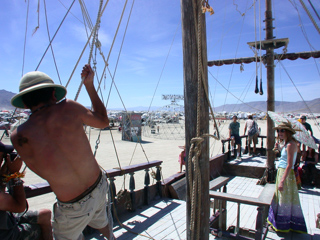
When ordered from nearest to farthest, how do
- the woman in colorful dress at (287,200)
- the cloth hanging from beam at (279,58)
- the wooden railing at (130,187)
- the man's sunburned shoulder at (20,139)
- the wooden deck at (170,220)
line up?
the man's sunburned shoulder at (20,139)
the wooden railing at (130,187)
the wooden deck at (170,220)
the woman in colorful dress at (287,200)
the cloth hanging from beam at (279,58)

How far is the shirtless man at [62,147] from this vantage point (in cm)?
154

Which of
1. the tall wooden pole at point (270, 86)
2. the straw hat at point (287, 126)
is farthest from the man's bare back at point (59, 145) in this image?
the tall wooden pole at point (270, 86)

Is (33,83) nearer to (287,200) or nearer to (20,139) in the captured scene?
(20,139)

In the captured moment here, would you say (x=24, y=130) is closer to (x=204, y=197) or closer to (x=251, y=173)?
(x=204, y=197)

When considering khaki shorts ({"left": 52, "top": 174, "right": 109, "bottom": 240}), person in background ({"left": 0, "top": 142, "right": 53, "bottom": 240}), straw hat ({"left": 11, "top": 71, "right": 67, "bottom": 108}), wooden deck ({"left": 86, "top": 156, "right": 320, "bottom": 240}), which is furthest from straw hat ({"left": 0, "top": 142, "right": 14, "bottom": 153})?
wooden deck ({"left": 86, "top": 156, "right": 320, "bottom": 240})

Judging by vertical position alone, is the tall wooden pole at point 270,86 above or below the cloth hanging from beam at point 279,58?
below

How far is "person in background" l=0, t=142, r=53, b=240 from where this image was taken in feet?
5.02

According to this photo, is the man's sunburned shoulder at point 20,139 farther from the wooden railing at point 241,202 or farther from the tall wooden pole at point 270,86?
the tall wooden pole at point 270,86

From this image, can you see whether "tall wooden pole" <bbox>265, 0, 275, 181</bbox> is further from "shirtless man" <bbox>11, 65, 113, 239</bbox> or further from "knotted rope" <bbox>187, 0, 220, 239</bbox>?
"shirtless man" <bbox>11, 65, 113, 239</bbox>

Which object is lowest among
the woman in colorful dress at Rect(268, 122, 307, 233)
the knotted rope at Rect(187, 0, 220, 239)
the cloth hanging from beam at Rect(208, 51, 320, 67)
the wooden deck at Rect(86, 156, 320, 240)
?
the wooden deck at Rect(86, 156, 320, 240)

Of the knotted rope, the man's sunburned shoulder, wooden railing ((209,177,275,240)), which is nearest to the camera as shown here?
the man's sunburned shoulder

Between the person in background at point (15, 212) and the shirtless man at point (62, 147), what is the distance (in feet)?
0.40

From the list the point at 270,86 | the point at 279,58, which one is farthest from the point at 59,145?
the point at 279,58

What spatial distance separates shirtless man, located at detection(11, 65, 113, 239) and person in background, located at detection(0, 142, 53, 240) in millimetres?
120
